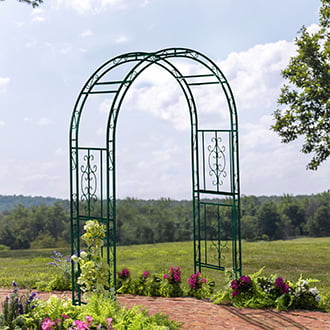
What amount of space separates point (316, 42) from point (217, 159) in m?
6.27

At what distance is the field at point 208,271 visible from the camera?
32.9ft

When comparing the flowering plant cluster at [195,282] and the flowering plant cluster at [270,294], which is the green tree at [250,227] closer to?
the flowering plant cluster at [195,282]

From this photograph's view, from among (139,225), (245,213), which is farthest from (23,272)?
(245,213)

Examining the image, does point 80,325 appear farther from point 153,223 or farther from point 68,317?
point 153,223

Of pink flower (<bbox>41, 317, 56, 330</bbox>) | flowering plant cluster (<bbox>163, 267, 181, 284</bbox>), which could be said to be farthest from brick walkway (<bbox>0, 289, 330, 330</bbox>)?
pink flower (<bbox>41, 317, 56, 330</bbox>)

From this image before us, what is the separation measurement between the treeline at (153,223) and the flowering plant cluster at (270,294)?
11.0 m

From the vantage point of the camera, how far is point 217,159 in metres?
7.78

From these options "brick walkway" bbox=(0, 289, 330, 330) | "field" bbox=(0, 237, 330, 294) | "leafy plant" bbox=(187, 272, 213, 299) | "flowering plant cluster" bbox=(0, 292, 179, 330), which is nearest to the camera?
"flowering plant cluster" bbox=(0, 292, 179, 330)

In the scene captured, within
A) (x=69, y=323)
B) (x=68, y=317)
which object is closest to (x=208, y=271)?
(x=68, y=317)

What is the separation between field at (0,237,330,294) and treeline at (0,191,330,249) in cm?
302

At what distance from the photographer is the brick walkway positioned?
18.6 ft

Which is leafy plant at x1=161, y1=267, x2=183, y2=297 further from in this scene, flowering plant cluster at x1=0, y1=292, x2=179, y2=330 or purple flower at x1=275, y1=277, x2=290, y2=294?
flowering plant cluster at x1=0, y1=292, x2=179, y2=330

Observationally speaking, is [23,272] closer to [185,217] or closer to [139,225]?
[139,225]

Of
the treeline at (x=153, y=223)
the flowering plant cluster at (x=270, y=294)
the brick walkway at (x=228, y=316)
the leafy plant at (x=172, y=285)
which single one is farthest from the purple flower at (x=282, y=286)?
the treeline at (x=153, y=223)
